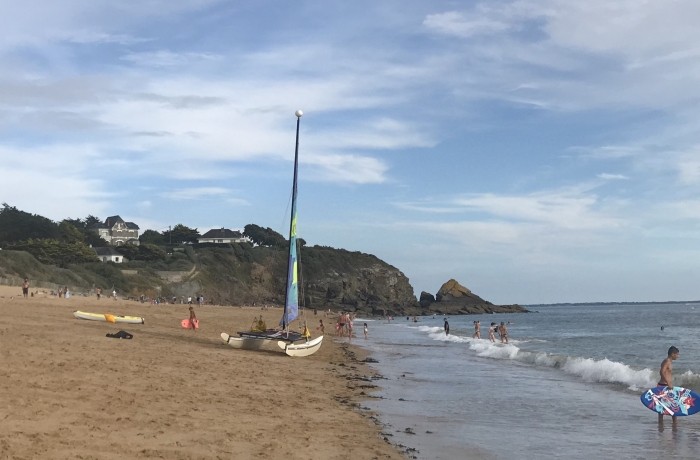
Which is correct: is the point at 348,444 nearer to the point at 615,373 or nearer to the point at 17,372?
the point at 17,372

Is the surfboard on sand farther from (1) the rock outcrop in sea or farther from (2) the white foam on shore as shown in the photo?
(1) the rock outcrop in sea

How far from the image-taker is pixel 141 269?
91875 mm

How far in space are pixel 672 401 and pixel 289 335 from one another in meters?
14.3

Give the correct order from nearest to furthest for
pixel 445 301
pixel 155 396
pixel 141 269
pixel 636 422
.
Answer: pixel 155 396 → pixel 636 422 → pixel 141 269 → pixel 445 301

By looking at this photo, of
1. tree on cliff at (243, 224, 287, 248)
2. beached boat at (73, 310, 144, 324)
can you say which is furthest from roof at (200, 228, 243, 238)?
beached boat at (73, 310, 144, 324)

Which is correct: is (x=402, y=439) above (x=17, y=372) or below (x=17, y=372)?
below

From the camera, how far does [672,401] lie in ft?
40.2

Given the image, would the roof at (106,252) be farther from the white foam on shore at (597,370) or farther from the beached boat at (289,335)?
the beached boat at (289,335)

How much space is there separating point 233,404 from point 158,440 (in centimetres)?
352

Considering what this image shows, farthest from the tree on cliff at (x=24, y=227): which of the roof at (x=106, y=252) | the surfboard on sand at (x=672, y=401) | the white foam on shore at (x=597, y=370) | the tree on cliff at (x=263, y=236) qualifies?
the surfboard on sand at (x=672, y=401)

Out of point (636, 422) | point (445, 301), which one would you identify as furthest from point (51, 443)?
point (445, 301)

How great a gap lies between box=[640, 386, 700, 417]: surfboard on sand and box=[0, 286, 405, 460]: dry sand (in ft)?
18.4

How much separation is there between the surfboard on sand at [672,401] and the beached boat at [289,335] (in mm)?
13032

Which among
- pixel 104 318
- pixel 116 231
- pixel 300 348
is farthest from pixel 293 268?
pixel 116 231
